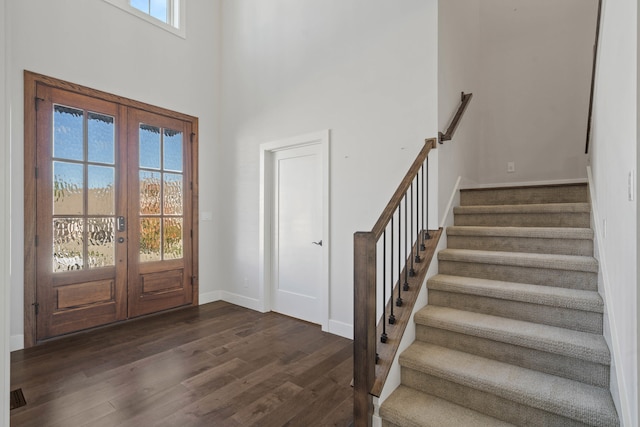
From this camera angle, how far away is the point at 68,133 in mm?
3297

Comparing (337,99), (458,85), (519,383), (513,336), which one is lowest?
(519,383)

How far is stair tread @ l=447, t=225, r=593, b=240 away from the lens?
229cm

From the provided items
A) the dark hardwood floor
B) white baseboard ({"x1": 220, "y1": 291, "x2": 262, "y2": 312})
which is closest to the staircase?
the dark hardwood floor

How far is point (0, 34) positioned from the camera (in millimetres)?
1122

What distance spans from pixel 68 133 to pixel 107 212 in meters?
0.89

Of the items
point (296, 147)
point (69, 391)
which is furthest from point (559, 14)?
point (69, 391)

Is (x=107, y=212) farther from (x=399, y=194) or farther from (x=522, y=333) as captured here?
(x=522, y=333)

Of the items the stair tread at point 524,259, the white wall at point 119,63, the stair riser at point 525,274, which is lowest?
the stair riser at point 525,274

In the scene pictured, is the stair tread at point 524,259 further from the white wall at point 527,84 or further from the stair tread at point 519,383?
the white wall at point 527,84

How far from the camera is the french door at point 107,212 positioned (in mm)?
3166

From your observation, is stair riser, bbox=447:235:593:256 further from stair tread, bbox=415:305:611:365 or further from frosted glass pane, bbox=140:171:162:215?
frosted glass pane, bbox=140:171:162:215

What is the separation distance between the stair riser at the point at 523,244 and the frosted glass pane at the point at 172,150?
3433mm

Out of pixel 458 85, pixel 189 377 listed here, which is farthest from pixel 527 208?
pixel 189 377

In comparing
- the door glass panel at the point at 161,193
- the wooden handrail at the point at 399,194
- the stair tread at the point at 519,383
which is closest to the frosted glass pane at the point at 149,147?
the door glass panel at the point at 161,193
